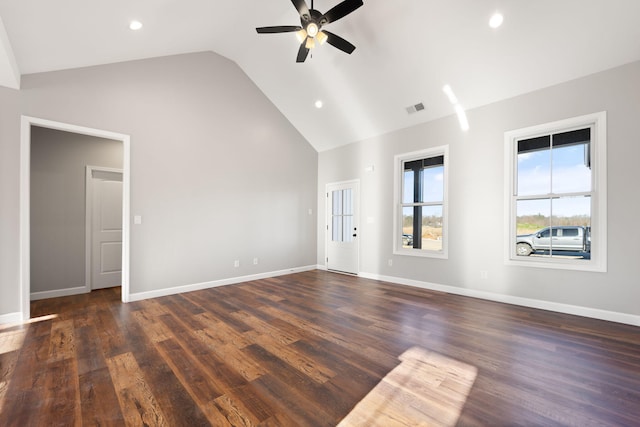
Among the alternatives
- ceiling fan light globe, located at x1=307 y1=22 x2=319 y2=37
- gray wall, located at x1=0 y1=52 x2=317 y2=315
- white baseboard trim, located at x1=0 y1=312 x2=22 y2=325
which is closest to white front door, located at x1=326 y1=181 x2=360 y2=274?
gray wall, located at x1=0 y1=52 x2=317 y2=315

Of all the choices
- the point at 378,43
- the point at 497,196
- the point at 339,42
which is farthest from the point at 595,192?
the point at 339,42

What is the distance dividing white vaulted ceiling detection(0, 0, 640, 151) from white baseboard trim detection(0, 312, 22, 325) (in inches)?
103

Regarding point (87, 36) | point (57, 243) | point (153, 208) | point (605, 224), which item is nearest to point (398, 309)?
point (605, 224)

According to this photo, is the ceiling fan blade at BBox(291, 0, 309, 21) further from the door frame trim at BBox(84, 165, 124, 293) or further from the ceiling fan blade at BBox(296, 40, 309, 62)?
the door frame trim at BBox(84, 165, 124, 293)

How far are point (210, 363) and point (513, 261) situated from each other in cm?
406

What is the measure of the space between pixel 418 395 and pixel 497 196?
3301 mm

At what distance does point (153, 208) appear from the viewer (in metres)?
4.28

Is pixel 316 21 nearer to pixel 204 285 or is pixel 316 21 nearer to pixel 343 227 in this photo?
pixel 343 227

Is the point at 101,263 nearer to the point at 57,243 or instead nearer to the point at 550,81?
the point at 57,243

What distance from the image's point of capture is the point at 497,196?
412cm

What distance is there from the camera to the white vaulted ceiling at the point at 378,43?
286cm

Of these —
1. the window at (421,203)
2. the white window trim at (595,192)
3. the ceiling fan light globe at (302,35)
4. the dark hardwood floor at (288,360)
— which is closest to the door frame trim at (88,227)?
the dark hardwood floor at (288,360)

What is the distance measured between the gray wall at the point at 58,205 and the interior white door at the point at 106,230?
17 cm

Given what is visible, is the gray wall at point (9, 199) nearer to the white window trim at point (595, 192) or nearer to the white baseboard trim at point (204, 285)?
the white baseboard trim at point (204, 285)
